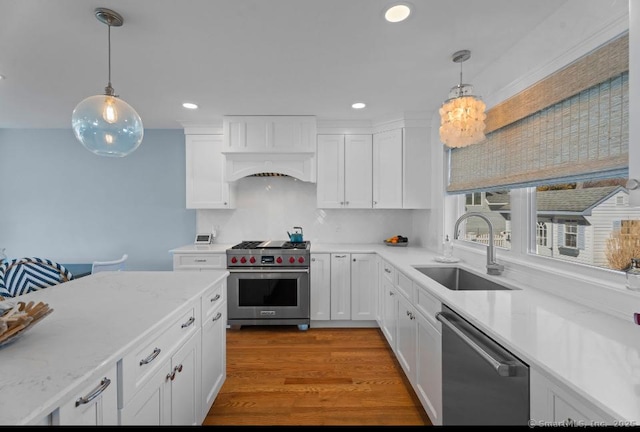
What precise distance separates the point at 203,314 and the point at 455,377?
1410 millimetres

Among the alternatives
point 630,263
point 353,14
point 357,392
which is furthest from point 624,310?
point 353,14

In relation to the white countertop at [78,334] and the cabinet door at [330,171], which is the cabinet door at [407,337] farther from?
the cabinet door at [330,171]

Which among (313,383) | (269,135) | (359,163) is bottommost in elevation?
(313,383)

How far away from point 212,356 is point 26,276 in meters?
1.24

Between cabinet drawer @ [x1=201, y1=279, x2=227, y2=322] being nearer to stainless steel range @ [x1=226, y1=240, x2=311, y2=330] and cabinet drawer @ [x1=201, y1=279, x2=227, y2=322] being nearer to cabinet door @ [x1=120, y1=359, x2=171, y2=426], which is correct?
cabinet door @ [x1=120, y1=359, x2=171, y2=426]

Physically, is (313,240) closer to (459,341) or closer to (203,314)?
(203,314)

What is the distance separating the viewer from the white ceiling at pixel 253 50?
151 centimetres

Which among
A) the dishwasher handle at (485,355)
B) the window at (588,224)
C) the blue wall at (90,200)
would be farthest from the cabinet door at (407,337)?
the blue wall at (90,200)

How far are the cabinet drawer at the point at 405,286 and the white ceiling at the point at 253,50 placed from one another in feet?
5.38

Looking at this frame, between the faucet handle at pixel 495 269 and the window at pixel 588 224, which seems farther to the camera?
the faucet handle at pixel 495 269

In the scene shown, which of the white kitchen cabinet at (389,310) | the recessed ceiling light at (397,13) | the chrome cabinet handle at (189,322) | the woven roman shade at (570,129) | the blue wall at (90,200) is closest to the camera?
the woven roman shade at (570,129)

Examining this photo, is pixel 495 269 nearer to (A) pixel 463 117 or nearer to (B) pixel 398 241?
(A) pixel 463 117

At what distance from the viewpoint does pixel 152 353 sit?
1.09 metres

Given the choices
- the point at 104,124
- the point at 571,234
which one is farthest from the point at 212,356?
the point at 571,234
